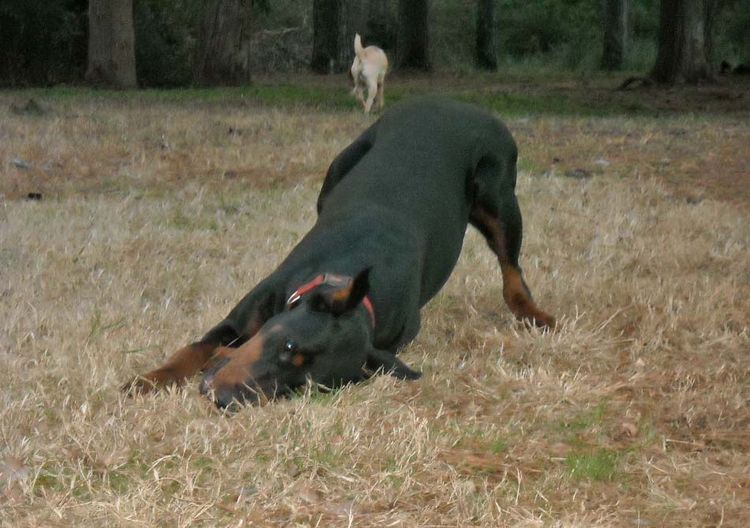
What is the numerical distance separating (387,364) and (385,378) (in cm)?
9

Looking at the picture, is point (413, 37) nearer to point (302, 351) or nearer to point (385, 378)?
point (385, 378)

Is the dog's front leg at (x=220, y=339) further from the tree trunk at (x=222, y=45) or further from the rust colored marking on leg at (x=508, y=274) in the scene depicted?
the tree trunk at (x=222, y=45)

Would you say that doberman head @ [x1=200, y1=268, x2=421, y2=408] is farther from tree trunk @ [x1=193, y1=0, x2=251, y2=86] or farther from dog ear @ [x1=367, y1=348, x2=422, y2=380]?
tree trunk @ [x1=193, y1=0, x2=251, y2=86]

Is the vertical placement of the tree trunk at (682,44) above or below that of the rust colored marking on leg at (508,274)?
above

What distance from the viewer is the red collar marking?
14.7 ft

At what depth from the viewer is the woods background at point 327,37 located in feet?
61.0

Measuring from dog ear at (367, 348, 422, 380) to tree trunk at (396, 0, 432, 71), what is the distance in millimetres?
21827

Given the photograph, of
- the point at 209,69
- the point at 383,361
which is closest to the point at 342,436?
the point at 383,361

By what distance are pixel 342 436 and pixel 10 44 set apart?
16809 millimetres

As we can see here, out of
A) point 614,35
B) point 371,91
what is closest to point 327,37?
point 614,35

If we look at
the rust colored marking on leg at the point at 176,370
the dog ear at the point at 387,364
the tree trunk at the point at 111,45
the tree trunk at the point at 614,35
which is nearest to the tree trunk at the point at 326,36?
the tree trunk at the point at 614,35

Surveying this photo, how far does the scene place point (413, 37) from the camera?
85.7ft

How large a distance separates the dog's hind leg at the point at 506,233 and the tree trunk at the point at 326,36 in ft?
64.8

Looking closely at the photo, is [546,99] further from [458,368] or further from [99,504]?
[99,504]
